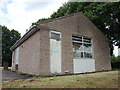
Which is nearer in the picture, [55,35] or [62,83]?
[62,83]

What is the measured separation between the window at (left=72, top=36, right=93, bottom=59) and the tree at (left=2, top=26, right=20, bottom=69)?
22.7 meters

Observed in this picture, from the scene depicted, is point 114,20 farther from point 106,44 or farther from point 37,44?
point 37,44

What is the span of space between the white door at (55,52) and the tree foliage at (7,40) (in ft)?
75.8

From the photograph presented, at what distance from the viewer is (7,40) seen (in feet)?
109

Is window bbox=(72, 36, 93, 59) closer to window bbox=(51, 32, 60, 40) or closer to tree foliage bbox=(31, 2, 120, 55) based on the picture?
window bbox=(51, 32, 60, 40)

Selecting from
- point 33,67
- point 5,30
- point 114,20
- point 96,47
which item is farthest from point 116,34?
point 5,30

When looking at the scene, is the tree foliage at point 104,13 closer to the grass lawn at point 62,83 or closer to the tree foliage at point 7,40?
the grass lawn at point 62,83

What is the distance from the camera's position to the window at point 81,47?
11109 mm

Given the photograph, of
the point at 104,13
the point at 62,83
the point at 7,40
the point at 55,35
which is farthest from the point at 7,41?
the point at 62,83

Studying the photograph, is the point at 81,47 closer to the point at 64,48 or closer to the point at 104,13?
the point at 64,48

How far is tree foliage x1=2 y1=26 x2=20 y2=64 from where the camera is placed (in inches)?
1180

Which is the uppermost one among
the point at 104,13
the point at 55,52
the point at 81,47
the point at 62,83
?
the point at 104,13

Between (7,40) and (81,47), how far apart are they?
2643cm

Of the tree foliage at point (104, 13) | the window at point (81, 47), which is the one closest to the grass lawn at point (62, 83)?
the window at point (81, 47)
